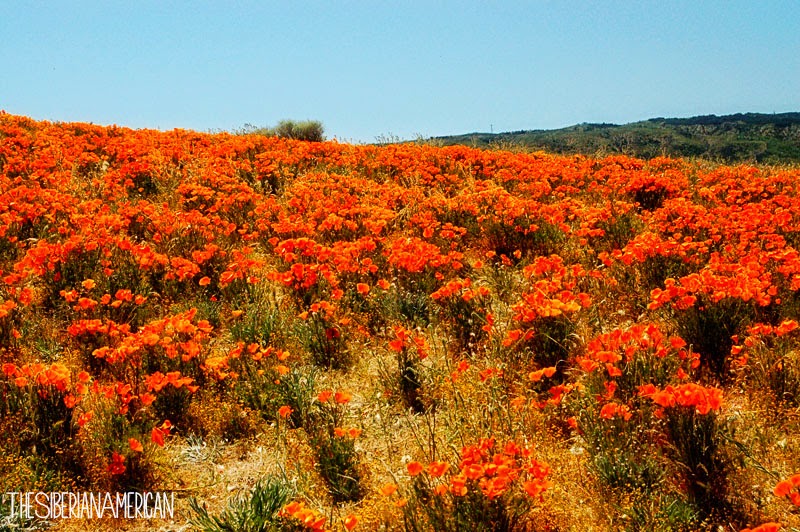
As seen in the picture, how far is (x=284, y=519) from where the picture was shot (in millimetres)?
2732

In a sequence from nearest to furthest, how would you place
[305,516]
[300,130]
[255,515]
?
[305,516] → [255,515] → [300,130]

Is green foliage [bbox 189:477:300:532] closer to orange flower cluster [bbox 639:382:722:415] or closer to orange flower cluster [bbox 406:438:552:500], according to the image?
orange flower cluster [bbox 406:438:552:500]

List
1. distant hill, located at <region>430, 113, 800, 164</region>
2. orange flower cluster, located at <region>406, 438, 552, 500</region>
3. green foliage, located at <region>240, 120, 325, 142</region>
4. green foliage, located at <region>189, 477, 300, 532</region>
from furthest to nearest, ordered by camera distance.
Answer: distant hill, located at <region>430, 113, 800, 164</region>, green foliage, located at <region>240, 120, 325, 142</region>, green foliage, located at <region>189, 477, 300, 532</region>, orange flower cluster, located at <region>406, 438, 552, 500</region>

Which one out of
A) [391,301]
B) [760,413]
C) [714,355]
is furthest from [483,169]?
[760,413]

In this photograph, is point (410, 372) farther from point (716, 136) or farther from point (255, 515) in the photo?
point (716, 136)

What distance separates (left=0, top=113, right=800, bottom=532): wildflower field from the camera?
286 centimetres

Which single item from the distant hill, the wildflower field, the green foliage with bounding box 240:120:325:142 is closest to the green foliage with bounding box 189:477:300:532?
the wildflower field

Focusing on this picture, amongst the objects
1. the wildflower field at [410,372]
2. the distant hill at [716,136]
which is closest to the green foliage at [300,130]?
the wildflower field at [410,372]

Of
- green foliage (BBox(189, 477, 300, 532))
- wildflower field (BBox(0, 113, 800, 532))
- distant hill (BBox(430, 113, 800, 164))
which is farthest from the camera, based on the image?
distant hill (BBox(430, 113, 800, 164))

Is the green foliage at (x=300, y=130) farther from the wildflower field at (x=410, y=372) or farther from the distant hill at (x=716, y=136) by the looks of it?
the distant hill at (x=716, y=136)

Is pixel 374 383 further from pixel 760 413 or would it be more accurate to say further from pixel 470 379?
pixel 760 413

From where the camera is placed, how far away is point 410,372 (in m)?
4.23

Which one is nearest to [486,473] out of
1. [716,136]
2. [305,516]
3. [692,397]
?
[305,516]

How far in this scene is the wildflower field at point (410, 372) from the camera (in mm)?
2863
